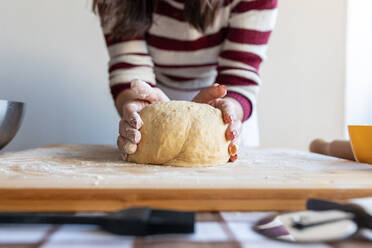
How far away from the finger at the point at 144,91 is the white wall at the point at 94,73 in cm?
90

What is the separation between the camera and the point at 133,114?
2.62 ft

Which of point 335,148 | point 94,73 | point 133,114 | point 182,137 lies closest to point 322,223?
point 182,137

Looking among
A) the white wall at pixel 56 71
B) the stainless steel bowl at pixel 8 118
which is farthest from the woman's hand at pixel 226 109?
the white wall at pixel 56 71

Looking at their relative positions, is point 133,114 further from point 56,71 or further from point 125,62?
point 56,71

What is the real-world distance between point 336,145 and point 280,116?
2.80 ft

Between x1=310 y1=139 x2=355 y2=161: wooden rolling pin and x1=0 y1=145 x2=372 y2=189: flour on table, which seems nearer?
x1=0 y1=145 x2=372 y2=189: flour on table

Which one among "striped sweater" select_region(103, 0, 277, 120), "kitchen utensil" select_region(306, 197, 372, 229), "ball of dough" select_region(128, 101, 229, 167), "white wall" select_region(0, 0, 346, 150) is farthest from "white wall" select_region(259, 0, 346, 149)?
"kitchen utensil" select_region(306, 197, 372, 229)

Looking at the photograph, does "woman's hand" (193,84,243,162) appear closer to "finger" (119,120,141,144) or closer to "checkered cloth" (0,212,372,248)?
"finger" (119,120,141,144)

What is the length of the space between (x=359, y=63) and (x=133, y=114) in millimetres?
1613

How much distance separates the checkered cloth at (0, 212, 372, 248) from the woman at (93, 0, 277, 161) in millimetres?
596

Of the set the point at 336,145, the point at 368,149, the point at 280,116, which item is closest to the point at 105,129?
the point at 280,116

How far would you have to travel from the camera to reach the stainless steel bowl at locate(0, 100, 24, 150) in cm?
92

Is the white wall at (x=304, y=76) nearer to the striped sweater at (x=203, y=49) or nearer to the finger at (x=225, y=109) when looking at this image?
the striped sweater at (x=203, y=49)

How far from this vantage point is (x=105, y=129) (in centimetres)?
179
